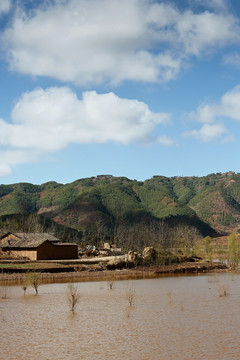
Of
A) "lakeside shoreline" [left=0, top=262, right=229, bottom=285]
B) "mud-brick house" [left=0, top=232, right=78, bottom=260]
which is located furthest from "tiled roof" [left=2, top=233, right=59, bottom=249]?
"lakeside shoreline" [left=0, top=262, right=229, bottom=285]

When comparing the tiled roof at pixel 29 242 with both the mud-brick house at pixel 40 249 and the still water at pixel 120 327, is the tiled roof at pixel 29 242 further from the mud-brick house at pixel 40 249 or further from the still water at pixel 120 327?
the still water at pixel 120 327

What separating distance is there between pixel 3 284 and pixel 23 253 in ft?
89.7

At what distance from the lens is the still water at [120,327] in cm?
1503

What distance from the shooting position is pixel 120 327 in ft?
63.8

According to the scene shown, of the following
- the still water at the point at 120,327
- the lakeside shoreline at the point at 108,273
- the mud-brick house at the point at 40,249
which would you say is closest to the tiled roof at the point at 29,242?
the mud-brick house at the point at 40,249

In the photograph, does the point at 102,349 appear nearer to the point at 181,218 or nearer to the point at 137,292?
the point at 137,292

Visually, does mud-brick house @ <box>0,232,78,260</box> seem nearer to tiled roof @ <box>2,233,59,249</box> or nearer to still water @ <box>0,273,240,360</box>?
tiled roof @ <box>2,233,59,249</box>

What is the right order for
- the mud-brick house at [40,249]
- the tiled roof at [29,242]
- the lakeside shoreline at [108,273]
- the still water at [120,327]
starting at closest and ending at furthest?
1. the still water at [120,327]
2. the lakeside shoreline at [108,273]
3. the mud-brick house at [40,249]
4. the tiled roof at [29,242]

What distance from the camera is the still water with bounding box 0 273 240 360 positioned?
15.0 metres

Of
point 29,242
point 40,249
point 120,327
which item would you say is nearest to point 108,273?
point 40,249

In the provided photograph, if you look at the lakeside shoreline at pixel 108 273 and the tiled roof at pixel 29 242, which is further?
the tiled roof at pixel 29 242

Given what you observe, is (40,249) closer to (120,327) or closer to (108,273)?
(108,273)

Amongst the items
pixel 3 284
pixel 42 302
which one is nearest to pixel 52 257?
pixel 3 284

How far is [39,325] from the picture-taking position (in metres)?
19.9
